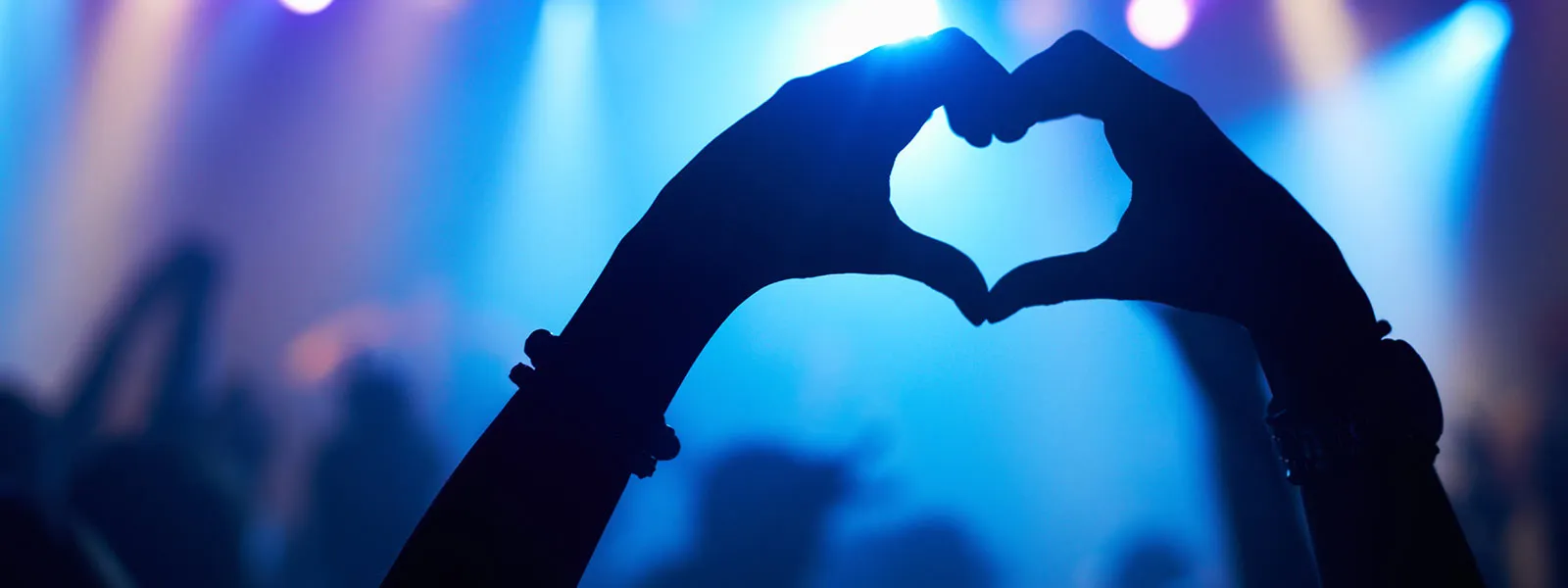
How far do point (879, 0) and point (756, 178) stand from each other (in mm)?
6268

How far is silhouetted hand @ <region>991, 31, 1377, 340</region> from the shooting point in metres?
2.97

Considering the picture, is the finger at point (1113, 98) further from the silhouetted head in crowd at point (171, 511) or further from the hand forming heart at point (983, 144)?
the silhouetted head in crowd at point (171, 511)

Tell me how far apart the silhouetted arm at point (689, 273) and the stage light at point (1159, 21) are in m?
6.07

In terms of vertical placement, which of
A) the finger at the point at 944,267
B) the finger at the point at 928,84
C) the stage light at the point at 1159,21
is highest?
the stage light at the point at 1159,21

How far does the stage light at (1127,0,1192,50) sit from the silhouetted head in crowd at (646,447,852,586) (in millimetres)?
5396

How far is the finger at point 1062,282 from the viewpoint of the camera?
9.60 ft

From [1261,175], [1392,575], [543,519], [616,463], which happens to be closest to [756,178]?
[616,463]

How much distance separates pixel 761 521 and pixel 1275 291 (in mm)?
5570

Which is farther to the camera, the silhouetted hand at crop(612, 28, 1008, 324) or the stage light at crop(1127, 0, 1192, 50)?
the stage light at crop(1127, 0, 1192, 50)

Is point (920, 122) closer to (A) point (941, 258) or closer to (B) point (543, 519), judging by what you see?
(A) point (941, 258)

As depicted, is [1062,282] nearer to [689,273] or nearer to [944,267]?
[944,267]

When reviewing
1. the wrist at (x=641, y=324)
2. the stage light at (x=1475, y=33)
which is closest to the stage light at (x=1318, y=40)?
the stage light at (x=1475, y=33)

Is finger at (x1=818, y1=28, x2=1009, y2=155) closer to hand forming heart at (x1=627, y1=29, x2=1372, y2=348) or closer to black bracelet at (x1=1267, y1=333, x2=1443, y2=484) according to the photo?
hand forming heart at (x1=627, y1=29, x2=1372, y2=348)

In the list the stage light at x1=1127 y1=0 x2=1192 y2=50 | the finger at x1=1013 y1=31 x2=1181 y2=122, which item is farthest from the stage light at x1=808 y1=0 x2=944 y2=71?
the finger at x1=1013 y1=31 x2=1181 y2=122
